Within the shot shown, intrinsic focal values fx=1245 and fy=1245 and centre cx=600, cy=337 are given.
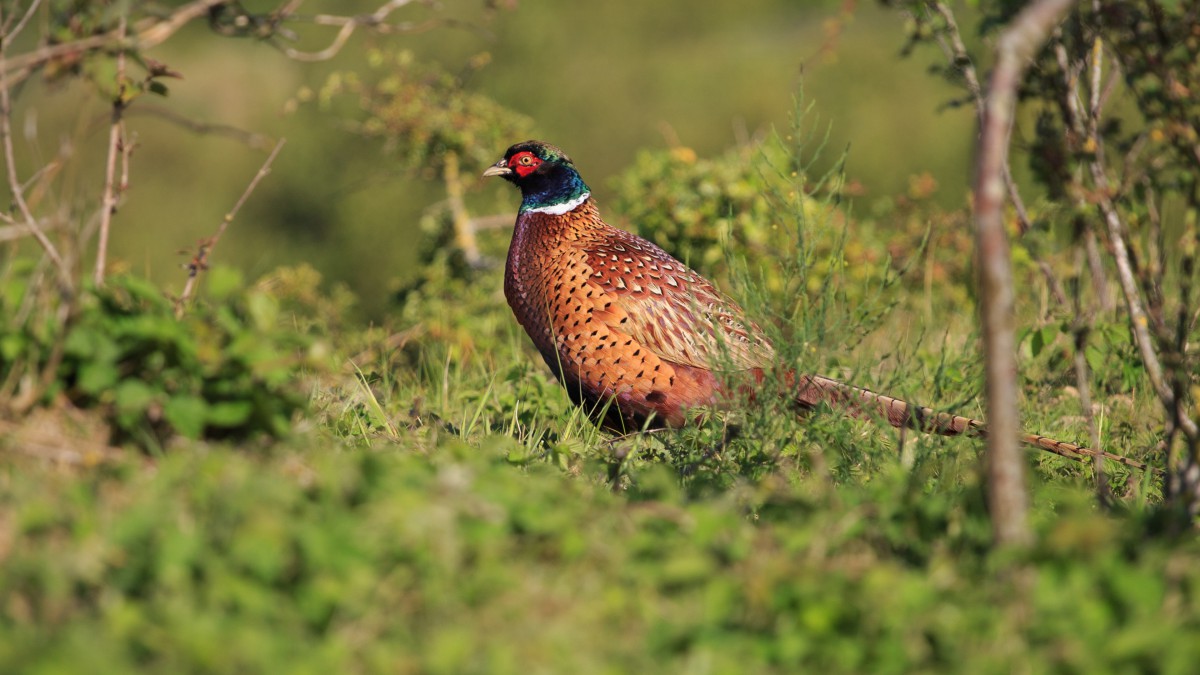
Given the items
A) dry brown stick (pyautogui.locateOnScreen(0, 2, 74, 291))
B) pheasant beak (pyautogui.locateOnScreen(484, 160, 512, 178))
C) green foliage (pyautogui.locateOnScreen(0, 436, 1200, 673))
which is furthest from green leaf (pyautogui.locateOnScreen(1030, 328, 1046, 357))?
dry brown stick (pyautogui.locateOnScreen(0, 2, 74, 291))

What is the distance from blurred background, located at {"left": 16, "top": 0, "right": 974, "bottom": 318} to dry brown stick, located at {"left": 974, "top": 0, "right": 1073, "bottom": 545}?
15.1 m

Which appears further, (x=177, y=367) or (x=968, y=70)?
(x=968, y=70)

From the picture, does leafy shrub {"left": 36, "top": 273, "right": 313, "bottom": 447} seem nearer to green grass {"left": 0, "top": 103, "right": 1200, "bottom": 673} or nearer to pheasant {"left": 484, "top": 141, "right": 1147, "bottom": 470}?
green grass {"left": 0, "top": 103, "right": 1200, "bottom": 673}

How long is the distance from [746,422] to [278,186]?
1129 inches

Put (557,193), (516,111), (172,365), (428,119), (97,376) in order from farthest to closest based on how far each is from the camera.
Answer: (516,111) < (428,119) < (557,193) < (172,365) < (97,376)

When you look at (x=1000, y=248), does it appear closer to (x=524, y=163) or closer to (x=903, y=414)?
(x=903, y=414)

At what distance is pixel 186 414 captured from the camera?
9.94 ft

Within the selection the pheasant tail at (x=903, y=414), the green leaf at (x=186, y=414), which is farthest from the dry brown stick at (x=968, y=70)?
the green leaf at (x=186, y=414)

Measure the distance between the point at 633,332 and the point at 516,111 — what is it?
14.2 m

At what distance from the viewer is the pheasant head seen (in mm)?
5520

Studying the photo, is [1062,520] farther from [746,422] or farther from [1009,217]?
[1009,217]

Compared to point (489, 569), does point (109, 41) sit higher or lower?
higher

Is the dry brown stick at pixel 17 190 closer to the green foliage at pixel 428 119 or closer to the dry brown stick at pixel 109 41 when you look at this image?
the dry brown stick at pixel 109 41

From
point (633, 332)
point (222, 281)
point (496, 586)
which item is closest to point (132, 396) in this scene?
point (222, 281)
